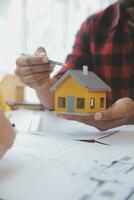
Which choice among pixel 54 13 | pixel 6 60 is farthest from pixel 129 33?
pixel 6 60

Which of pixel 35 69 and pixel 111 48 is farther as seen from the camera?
pixel 111 48

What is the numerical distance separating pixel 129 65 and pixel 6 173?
3.02 feet

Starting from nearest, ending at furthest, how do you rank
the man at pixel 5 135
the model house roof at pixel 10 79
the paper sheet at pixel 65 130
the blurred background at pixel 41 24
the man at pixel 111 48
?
the man at pixel 5 135, the paper sheet at pixel 65 130, the man at pixel 111 48, the model house roof at pixel 10 79, the blurred background at pixel 41 24

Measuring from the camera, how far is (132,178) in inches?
15.4

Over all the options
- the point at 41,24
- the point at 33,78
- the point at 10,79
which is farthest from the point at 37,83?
the point at 41,24

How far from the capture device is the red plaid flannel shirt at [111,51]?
1.24m

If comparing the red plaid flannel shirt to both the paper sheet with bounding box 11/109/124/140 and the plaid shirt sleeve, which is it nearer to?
the plaid shirt sleeve

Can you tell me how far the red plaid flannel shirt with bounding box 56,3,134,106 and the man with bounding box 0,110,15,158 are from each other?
2.52 ft

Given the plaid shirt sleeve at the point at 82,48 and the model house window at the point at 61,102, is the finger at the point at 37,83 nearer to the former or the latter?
the model house window at the point at 61,102

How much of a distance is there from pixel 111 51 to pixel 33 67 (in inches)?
19.8

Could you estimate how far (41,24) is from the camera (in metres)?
1.57

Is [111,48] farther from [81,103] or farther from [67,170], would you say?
[67,170]

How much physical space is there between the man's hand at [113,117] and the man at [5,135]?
0.90 feet

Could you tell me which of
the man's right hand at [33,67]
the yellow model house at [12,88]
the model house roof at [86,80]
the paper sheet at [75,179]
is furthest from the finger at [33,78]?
the yellow model house at [12,88]
